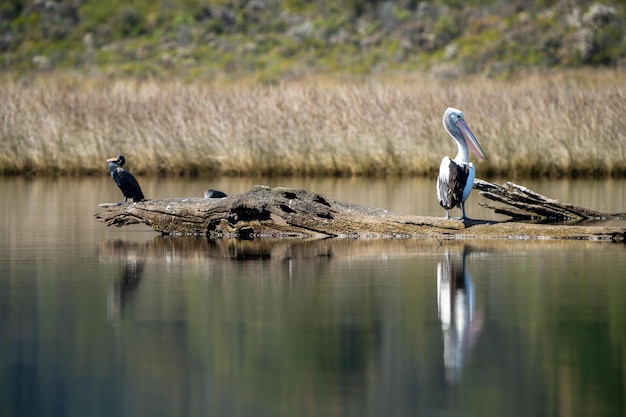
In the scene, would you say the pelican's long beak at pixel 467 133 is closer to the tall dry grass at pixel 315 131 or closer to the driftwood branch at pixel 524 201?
the driftwood branch at pixel 524 201

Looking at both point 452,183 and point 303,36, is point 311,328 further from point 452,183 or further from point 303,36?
point 303,36

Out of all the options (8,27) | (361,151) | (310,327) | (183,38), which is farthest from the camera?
(8,27)

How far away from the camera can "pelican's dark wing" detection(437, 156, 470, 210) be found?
12.8 meters

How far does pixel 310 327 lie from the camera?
7992mm

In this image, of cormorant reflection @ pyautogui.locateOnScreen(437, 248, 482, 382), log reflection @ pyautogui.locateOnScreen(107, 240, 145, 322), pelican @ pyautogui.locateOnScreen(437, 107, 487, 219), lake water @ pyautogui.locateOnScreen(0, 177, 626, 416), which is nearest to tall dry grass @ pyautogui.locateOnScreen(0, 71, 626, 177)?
pelican @ pyautogui.locateOnScreen(437, 107, 487, 219)

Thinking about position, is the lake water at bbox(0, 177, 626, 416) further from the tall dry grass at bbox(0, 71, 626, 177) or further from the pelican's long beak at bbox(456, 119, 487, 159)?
the tall dry grass at bbox(0, 71, 626, 177)

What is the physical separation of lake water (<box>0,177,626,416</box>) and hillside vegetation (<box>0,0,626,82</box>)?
35376 mm

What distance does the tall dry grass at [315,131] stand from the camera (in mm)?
22750

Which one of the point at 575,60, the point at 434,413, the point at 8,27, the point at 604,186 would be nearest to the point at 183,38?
the point at 8,27

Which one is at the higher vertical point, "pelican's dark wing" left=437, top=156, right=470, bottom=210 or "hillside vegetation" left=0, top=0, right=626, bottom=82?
"hillside vegetation" left=0, top=0, right=626, bottom=82

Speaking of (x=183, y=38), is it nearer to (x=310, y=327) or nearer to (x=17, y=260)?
(x=17, y=260)

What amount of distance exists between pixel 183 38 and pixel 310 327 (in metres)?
50.8

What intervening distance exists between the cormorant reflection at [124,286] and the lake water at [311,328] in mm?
29

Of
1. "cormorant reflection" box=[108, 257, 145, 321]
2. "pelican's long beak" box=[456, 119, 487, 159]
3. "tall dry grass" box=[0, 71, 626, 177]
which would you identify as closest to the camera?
"cormorant reflection" box=[108, 257, 145, 321]
